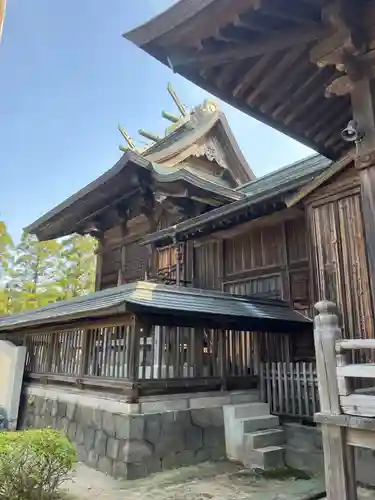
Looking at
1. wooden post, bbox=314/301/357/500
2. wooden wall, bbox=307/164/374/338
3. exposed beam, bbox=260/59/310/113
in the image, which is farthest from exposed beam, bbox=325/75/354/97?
wooden wall, bbox=307/164/374/338

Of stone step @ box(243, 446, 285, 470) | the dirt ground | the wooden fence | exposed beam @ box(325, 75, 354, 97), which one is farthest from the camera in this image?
the wooden fence

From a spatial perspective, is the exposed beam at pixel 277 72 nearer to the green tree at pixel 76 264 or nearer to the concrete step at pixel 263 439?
the concrete step at pixel 263 439

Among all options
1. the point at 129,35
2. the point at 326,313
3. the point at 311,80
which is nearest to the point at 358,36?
the point at 311,80

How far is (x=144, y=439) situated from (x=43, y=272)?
1930cm

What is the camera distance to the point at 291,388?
770cm

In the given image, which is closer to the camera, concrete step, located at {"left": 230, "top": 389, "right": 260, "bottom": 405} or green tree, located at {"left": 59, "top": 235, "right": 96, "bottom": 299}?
concrete step, located at {"left": 230, "top": 389, "right": 260, "bottom": 405}

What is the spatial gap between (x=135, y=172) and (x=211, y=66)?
792 centimetres

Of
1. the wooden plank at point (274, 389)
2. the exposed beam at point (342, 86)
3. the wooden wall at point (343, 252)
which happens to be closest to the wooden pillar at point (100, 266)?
the wooden plank at point (274, 389)

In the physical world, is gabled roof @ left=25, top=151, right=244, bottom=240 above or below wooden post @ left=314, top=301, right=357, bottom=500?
above

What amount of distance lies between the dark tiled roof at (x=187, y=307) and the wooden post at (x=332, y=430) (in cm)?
335

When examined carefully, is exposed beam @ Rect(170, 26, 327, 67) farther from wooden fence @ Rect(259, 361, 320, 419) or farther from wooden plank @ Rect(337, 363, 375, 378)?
wooden fence @ Rect(259, 361, 320, 419)

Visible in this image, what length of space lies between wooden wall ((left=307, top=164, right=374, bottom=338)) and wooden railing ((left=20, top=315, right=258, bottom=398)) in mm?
2019

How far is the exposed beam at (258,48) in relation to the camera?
395 centimetres

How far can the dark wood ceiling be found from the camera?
12.5ft
